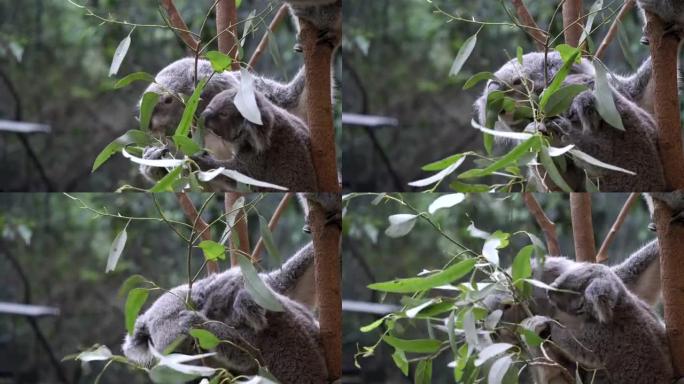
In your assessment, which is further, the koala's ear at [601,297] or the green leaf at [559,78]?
the koala's ear at [601,297]

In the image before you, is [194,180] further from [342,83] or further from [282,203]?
[342,83]

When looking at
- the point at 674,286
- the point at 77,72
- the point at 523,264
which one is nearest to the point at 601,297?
the point at 674,286

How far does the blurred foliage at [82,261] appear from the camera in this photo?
1593mm

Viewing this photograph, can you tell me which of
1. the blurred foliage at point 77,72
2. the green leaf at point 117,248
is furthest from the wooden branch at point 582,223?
the green leaf at point 117,248

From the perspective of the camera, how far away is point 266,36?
5.15 ft

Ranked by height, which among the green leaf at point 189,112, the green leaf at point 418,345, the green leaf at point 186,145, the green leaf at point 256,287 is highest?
the green leaf at point 189,112

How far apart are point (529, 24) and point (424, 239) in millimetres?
440

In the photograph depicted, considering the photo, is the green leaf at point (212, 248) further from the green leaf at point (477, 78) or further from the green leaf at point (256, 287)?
the green leaf at point (477, 78)

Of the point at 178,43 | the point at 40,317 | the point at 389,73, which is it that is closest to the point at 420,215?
the point at 389,73

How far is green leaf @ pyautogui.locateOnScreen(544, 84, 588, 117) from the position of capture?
1.40 metres

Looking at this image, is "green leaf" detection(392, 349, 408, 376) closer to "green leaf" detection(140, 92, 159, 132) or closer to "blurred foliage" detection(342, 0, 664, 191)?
"blurred foliage" detection(342, 0, 664, 191)

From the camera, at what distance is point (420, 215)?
4.58ft

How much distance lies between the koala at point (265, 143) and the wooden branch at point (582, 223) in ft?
1.56

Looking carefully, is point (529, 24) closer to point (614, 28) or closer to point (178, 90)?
point (614, 28)
